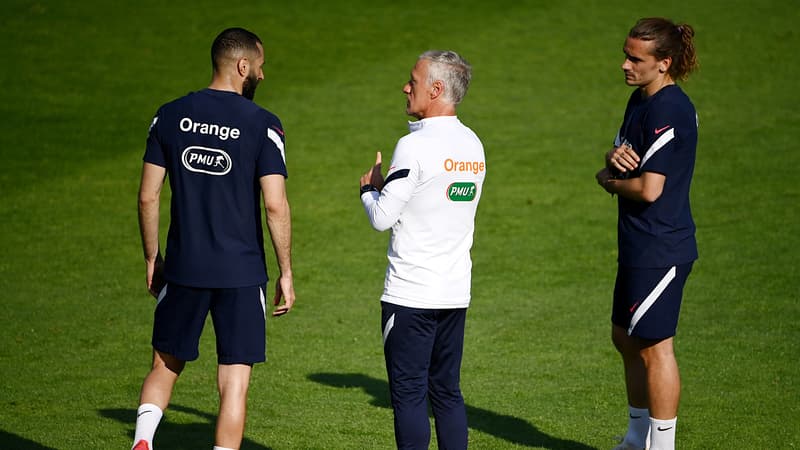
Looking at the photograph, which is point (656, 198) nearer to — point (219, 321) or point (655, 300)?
point (655, 300)

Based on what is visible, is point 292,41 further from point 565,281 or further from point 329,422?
point 329,422

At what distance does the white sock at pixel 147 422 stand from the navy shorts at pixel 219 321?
262 mm

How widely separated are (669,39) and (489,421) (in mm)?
2577

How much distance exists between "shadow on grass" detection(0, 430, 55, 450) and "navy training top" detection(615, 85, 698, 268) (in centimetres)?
337

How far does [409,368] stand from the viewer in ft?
14.9

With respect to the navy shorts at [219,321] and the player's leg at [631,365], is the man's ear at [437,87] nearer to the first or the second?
the navy shorts at [219,321]

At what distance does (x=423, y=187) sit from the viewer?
4.38m

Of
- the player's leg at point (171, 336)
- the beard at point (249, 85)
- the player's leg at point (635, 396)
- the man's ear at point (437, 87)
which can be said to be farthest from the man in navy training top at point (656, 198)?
the player's leg at point (171, 336)

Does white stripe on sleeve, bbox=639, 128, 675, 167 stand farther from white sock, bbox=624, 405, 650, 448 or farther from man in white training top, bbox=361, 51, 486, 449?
white sock, bbox=624, 405, 650, 448

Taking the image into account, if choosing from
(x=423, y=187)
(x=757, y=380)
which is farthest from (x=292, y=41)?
(x=423, y=187)

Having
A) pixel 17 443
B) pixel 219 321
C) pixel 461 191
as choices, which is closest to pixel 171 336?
pixel 219 321

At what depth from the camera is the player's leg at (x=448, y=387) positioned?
4.68 m

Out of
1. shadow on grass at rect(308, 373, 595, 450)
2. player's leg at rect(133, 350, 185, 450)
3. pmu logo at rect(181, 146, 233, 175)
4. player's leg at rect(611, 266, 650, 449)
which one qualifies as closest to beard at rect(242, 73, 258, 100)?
pmu logo at rect(181, 146, 233, 175)

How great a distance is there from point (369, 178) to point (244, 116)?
0.63m
